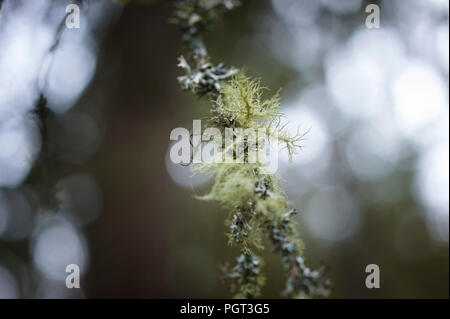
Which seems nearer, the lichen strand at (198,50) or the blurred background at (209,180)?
the lichen strand at (198,50)

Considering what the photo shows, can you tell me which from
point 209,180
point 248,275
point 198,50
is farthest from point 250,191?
point 209,180

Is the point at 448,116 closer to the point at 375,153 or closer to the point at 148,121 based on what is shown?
the point at 375,153

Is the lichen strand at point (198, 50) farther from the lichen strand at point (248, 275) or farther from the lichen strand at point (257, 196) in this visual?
the lichen strand at point (248, 275)

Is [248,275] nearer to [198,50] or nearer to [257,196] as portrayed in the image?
[257,196]

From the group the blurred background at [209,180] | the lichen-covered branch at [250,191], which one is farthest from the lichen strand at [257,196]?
the blurred background at [209,180]

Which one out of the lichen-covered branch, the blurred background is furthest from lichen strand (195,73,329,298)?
the blurred background

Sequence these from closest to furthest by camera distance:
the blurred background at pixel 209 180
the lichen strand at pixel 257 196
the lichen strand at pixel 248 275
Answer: the lichen strand at pixel 257 196
the lichen strand at pixel 248 275
the blurred background at pixel 209 180

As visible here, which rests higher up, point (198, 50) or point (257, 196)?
point (198, 50)
